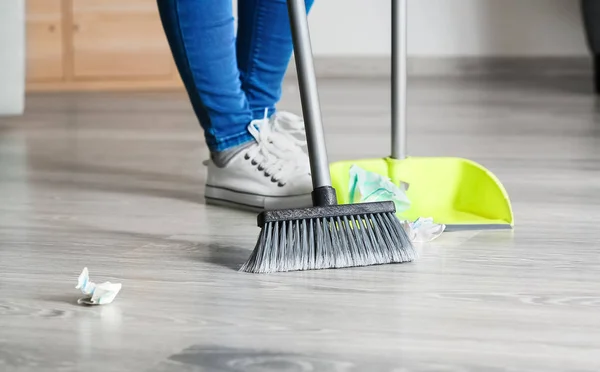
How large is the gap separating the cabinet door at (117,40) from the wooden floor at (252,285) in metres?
1.60

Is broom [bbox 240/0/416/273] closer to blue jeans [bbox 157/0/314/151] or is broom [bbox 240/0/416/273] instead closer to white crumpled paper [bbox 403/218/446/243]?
white crumpled paper [bbox 403/218/446/243]

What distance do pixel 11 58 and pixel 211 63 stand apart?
1.22 metres

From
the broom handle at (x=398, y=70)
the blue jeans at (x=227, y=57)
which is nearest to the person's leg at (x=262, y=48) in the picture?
the blue jeans at (x=227, y=57)

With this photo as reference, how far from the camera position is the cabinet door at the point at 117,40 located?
128 inches

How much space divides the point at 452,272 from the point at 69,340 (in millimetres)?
388

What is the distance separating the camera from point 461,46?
3.60m

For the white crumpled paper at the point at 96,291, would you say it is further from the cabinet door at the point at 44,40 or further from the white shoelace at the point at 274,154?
the cabinet door at the point at 44,40

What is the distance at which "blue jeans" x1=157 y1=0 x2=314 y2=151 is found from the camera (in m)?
1.16

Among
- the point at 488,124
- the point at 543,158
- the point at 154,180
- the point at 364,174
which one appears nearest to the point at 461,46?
the point at 488,124

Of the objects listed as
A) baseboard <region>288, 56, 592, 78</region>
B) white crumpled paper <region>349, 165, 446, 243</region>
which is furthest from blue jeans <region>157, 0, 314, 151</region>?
baseboard <region>288, 56, 592, 78</region>

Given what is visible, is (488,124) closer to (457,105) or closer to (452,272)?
(457,105)

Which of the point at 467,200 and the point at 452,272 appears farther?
the point at 467,200

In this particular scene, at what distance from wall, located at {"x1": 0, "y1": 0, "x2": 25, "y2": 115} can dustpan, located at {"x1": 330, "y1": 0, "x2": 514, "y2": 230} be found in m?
1.39

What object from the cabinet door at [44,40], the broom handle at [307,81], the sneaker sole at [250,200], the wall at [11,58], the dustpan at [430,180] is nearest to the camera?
the broom handle at [307,81]
